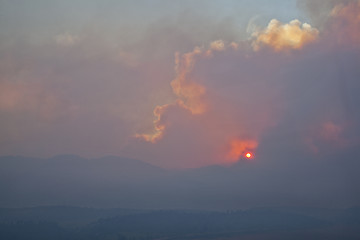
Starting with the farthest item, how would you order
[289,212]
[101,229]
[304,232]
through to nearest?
[289,212] < [304,232] < [101,229]

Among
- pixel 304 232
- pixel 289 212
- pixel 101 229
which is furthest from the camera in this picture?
pixel 289 212

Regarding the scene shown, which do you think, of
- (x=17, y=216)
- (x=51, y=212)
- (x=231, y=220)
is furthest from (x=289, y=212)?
(x=17, y=216)

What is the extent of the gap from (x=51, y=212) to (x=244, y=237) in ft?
252

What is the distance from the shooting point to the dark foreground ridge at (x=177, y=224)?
122875mm

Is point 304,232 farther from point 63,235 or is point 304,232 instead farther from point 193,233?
point 63,235

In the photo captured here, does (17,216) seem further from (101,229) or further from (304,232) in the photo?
(304,232)

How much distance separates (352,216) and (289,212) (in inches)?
1088

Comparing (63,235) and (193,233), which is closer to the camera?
(63,235)

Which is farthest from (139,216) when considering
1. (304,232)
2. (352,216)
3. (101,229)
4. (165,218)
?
(352,216)

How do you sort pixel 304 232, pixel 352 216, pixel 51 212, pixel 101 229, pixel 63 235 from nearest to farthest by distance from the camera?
1. pixel 63 235
2. pixel 101 229
3. pixel 304 232
4. pixel 51 212
5. pixel 352 216

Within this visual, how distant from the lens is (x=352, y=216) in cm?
16925

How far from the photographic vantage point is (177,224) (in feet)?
490

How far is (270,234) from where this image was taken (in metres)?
139

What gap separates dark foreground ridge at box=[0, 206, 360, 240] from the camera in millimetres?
122875
